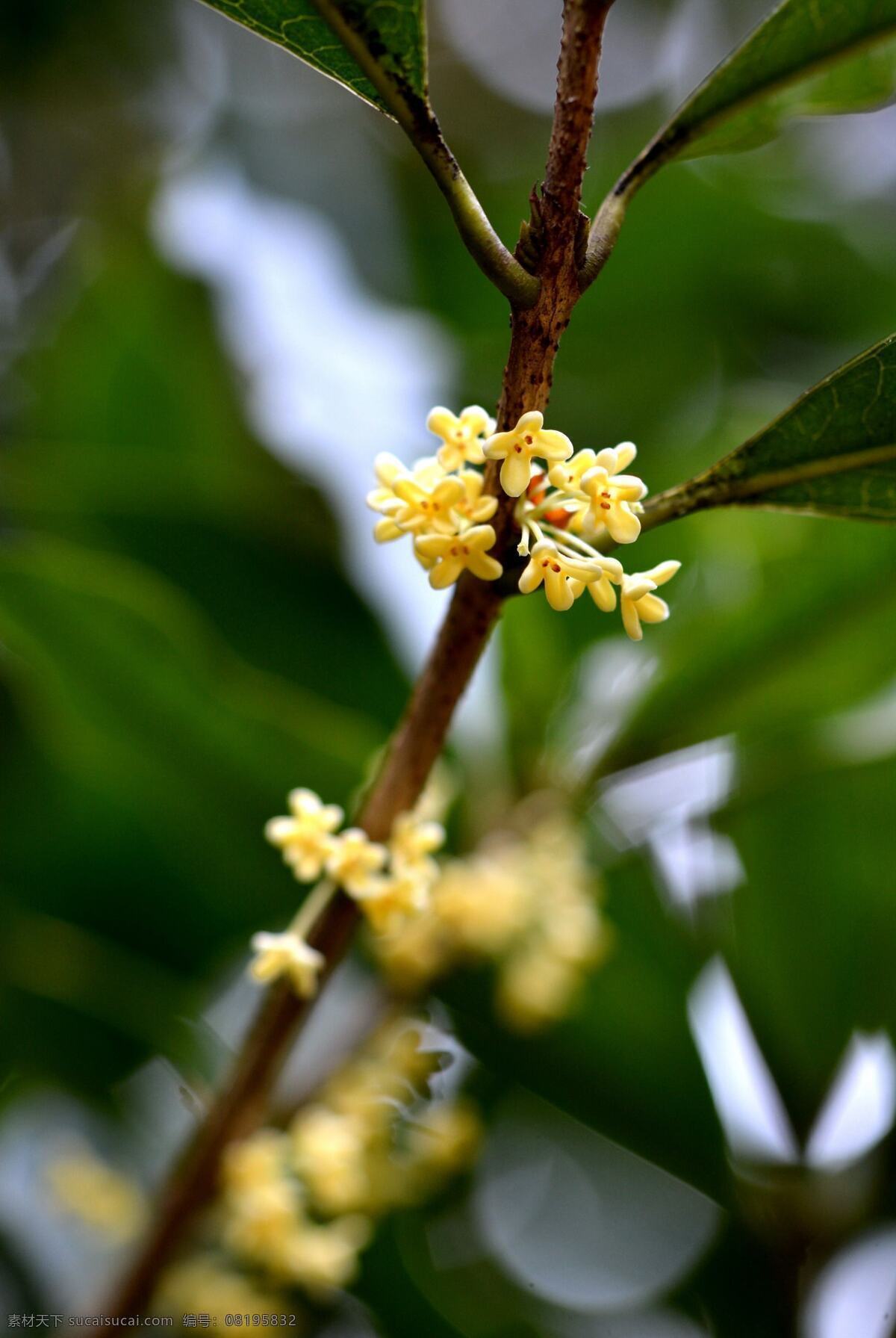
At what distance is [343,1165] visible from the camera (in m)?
1.30

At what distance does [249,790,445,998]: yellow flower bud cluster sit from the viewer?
94cm

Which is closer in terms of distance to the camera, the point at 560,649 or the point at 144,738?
the point at 144,738

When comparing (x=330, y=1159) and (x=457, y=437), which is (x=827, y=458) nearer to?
(x=457, y=437)

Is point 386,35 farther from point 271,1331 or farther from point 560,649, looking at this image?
point 271,1331

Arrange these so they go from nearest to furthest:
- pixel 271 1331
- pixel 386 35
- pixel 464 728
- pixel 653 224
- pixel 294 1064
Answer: pixel 386 35
pixel 271 1331
pixel 294 1064
pixel 464 728
pixel 653 224

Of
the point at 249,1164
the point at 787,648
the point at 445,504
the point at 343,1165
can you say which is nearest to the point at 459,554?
the point at 445,504

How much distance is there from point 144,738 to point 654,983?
0.84 m

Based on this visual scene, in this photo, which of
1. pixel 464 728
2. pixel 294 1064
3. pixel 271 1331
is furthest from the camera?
pixel 464 728

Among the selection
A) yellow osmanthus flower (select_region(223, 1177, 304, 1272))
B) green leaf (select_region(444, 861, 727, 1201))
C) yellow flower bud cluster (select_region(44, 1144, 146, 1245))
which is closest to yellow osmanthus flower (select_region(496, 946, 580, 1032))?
green leaf (select_region(444, 861, 727, 1201))

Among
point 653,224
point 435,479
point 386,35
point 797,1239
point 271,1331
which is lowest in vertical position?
point 271,1331

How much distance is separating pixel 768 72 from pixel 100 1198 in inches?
58.1

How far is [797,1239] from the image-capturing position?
1647 millimetres

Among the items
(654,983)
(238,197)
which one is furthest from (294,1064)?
(238,197)

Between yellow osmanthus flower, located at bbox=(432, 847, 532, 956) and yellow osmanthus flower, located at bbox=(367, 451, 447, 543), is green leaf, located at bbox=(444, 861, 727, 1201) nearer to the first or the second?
yellow osmanthus flower, located at bbox=(432, 847, 532, 956)
